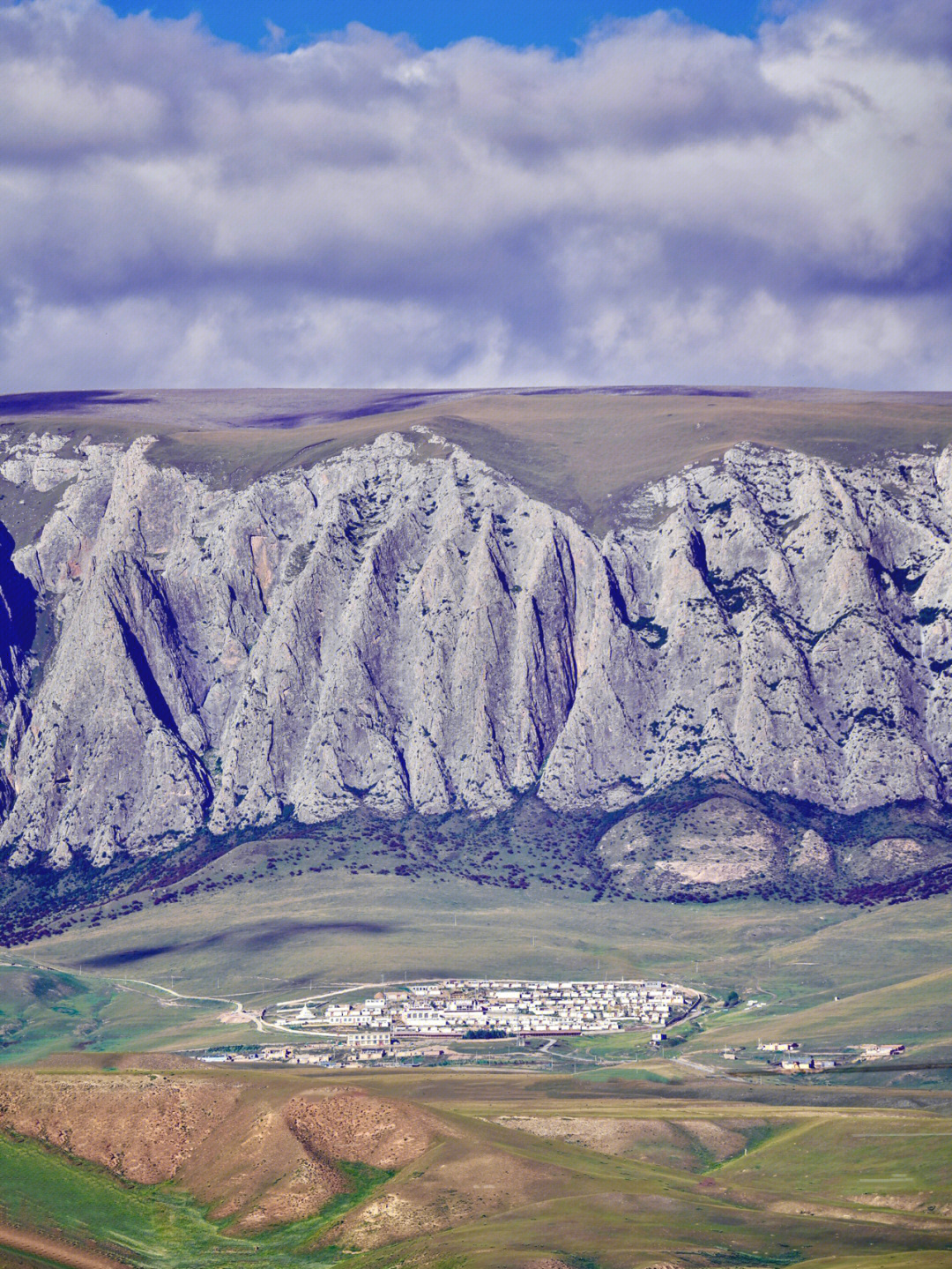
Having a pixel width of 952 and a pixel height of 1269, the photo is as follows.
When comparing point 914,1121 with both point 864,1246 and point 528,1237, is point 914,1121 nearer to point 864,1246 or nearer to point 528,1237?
point 864,1246

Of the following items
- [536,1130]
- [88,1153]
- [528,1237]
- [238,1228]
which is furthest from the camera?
[536,1130]

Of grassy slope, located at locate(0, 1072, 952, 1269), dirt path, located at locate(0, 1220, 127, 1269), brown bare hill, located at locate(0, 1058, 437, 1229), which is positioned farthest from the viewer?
brown bare hill, located at locate(0, 1058, 437, 1229)

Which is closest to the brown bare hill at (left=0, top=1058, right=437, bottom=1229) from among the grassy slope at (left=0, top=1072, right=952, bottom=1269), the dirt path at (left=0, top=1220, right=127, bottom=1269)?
the grassy slope at (left=0, top=1072, right=952, bottom=1269)

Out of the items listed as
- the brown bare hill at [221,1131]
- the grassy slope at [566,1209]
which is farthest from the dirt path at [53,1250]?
the brown bare hill at [221,1131]

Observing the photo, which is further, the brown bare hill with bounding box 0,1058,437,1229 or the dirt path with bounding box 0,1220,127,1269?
the brown bare hill with bounding box 0,1058,437,1229

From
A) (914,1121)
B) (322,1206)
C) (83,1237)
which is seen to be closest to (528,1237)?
(322,1206)

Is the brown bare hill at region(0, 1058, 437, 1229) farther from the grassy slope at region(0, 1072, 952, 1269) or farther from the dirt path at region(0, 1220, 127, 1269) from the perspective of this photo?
the dirt path at region(0, 1220, 127, 1269)

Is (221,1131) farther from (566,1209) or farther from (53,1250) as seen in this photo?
(566,1209)

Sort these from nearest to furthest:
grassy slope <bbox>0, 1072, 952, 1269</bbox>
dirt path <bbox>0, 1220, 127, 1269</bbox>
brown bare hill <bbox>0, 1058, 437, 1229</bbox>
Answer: dirt path <bbox>0, 1220, 127, 1269</bbox>
grassy slope <bbox>0, 1072, 952, 1269</bbox>
brown bare hill <bbox>0, 1058, 437, 1229</bbox>

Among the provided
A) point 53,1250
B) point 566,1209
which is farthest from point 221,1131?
point 566,1209
